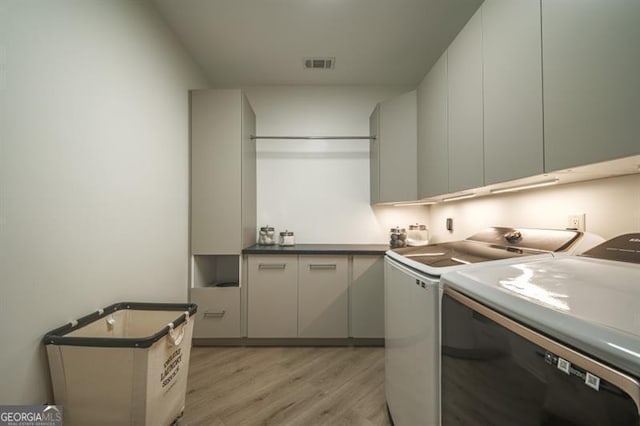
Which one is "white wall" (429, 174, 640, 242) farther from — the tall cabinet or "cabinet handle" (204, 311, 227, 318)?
"cabinet handle" (204, 311, 227, 318)

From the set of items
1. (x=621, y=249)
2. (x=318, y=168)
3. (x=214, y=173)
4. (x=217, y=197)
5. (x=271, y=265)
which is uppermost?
(x=318, y=168)

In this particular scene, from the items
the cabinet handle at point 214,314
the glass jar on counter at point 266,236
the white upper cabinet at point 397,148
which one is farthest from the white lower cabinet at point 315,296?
the white upper cabinet at point 397,148

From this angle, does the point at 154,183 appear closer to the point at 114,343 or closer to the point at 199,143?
the point at 199,143

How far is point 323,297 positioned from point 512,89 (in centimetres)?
190

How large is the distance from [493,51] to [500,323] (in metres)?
1.22

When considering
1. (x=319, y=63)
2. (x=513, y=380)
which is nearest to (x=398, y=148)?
(x=319, y=63)

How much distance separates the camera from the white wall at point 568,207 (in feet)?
3.02

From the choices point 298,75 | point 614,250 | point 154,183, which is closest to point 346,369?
point 614,250

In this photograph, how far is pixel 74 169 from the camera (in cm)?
108

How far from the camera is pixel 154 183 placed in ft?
5.40

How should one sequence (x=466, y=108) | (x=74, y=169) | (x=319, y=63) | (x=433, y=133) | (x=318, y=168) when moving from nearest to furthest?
(x=74, y=169) < (x=466, y=108) < (x=433, y=133) < (x=319, y=63) < (x=318, y=168)

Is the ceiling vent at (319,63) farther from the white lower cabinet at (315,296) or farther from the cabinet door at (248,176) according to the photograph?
the white lower cabinet at (315,296)

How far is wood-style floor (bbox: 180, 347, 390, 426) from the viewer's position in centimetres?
139

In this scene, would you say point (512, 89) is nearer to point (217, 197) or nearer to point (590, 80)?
point (590, 80)
